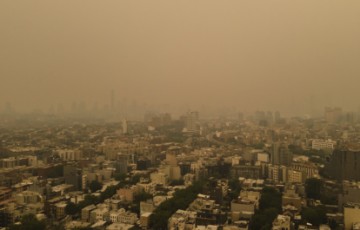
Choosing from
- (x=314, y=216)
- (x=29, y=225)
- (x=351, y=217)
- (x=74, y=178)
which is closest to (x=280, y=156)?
(x=314, y=216)

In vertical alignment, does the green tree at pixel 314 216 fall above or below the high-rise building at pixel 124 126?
below

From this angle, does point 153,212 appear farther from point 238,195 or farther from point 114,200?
point 238,195

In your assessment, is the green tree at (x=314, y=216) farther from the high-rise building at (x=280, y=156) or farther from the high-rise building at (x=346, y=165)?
the high-rise building at (x=280, y=156)

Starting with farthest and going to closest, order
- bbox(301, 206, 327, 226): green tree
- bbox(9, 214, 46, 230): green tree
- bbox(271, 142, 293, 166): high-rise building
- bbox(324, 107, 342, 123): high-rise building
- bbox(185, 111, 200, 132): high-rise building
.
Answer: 1. bbox(185, 111, 200, 132): high-rise building
2. bbox(324, 107, 342, 123): high-rise building
3. bbox(271, 142, 293, 166): high-rise building
4. bbox(301, 206, 327, 226): green tree
5. bbox(9, 214, 46, 230): green tree

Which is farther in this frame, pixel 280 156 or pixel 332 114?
pixel 332 114

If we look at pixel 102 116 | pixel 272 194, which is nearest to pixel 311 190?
pixel 272 194

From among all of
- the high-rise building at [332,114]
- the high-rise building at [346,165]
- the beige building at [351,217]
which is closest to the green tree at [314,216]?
the beige building at [351,217]

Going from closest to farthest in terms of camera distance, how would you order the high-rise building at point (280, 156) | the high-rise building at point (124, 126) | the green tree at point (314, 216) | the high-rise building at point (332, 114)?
the green tree at point (314, 216) → the high-rise building at point (280, 156) → the high-rise building at point (332, 114) → the high-rise building at point (124, 126)

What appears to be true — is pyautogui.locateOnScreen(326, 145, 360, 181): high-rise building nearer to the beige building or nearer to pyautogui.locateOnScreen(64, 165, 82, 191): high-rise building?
the beige building

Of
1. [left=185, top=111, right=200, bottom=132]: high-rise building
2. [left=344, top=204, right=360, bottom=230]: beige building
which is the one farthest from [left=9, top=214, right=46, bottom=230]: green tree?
[left=185, top=111, right=200, bottom=132]: high-rise building

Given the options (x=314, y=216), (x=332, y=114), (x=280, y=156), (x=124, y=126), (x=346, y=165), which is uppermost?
(x=332, y=114)

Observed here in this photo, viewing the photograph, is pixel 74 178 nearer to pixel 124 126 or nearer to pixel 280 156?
pixel 280 156

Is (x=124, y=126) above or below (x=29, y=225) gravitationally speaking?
above
